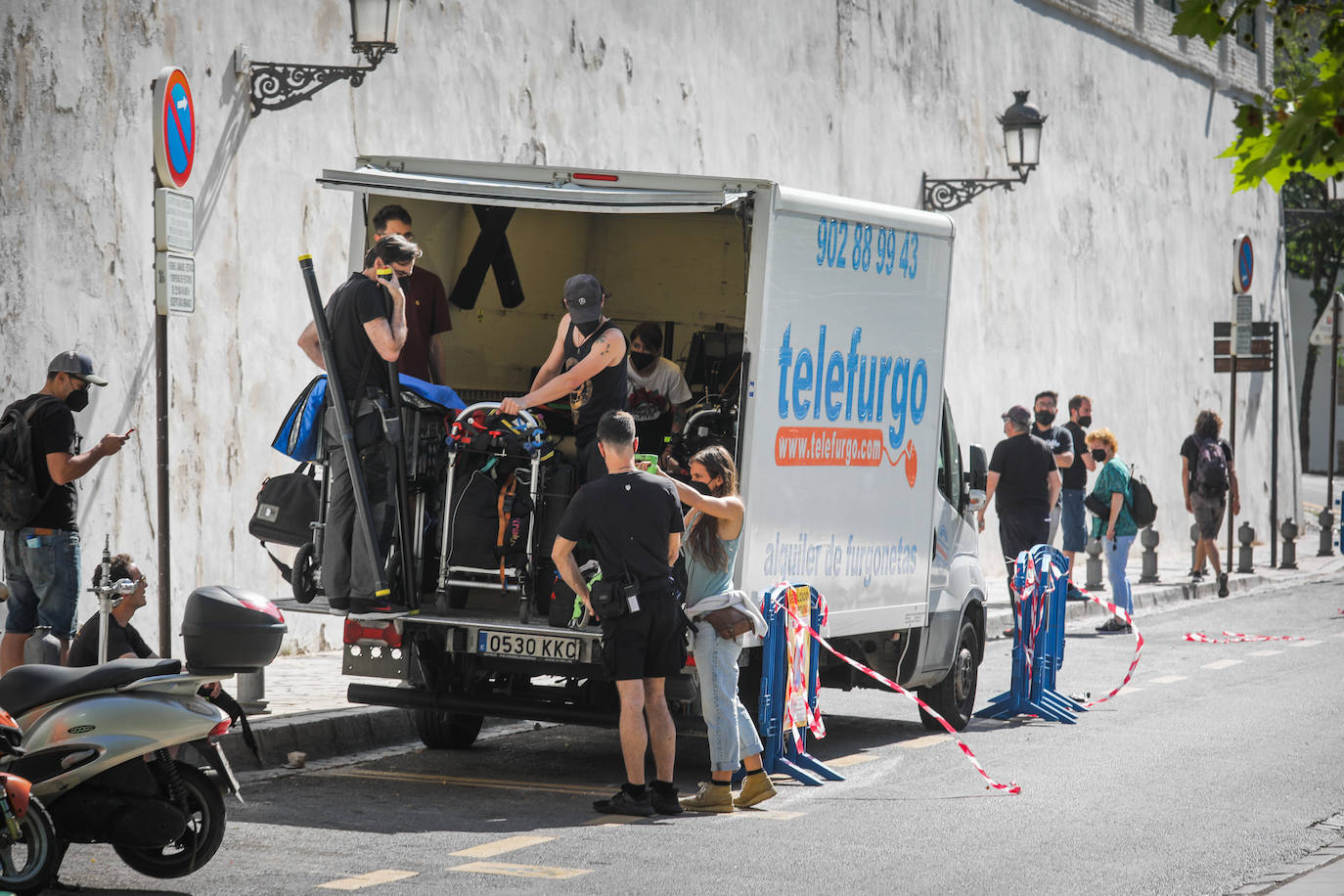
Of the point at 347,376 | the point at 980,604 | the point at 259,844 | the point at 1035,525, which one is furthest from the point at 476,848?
the point at 1035,525

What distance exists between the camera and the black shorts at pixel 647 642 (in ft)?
26.7

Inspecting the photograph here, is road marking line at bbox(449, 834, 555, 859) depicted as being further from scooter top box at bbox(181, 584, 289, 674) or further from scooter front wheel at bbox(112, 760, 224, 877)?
scooter top box at bbox(181, 584, 289, 674)

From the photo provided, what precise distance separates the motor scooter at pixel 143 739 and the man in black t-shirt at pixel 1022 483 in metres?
9.76

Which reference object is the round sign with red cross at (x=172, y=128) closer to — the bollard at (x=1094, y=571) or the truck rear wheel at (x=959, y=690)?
the truck rear wheel at (x=959, y=690)

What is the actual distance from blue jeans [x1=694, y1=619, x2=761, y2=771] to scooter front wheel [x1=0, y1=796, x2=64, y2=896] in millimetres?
3036

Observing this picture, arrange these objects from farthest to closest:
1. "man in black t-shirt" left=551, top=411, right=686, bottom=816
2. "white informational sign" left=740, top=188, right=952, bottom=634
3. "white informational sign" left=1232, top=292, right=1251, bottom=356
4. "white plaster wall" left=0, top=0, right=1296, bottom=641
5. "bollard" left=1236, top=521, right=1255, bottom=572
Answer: "bollard" left=1236, top=521, right=1255, bottom=572 → "white informational sign" left=1232, top=292, right=1251, bottom=356 → "white plaster wall" left=0, top=0, right=1296, bottom=641 → "white informational sign" left=740, top=188, right=952, bottom=634 → "man in black t-shirt" left=551, top=411, right=686, bottom=816

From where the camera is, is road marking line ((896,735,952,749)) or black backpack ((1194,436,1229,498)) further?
black backpack ((1194,436,1229,498))

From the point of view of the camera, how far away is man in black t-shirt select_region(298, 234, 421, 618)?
29.0ft

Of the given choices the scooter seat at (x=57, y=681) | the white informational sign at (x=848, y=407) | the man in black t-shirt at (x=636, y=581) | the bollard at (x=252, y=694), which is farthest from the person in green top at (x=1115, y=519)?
the scooter seat at (x=57, y=681)

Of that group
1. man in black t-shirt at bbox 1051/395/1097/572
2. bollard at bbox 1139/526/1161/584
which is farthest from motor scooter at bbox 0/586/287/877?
bollard at bbox 1139/526/1161/584

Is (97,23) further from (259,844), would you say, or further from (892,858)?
(892,858)

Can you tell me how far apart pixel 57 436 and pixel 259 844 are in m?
2.64

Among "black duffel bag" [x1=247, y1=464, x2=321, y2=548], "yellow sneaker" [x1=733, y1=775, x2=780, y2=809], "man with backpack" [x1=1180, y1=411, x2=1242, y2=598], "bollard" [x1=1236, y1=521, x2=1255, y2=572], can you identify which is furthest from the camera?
"bollard" [x1=1236, y1=521, x2=1255, y2=572]

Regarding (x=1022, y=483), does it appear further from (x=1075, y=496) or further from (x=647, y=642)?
(x=647, y=642)
